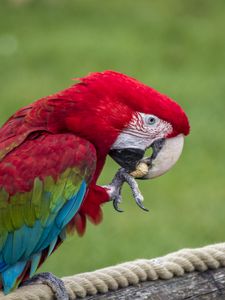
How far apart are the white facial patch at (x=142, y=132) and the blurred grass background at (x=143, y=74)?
6.05 feet

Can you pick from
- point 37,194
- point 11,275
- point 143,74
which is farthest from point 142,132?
point 143,74

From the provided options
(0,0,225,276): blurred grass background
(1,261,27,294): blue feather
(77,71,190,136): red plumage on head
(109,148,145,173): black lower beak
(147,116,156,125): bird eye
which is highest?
(77,71,190,136): red plumage on head

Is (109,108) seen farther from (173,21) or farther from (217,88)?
(173,21)

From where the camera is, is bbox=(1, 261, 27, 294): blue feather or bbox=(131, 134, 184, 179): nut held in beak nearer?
bbox=(1, 261, 27, 294): blue feather

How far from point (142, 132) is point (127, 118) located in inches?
1.9

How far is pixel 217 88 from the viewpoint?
237 inches

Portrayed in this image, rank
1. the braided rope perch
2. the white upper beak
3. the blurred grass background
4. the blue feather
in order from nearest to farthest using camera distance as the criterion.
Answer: the braided rope perch, the blue feather, the white upper beak, the blurred grass background

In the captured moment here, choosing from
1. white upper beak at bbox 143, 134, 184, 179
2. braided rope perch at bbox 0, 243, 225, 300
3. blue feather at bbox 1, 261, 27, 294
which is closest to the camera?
braided rope perch at bbox 0, 243, 225, 300

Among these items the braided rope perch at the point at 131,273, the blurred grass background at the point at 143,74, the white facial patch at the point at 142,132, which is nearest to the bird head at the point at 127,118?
the white facial patch at the point at 142,132

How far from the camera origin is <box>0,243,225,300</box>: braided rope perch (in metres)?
1.97

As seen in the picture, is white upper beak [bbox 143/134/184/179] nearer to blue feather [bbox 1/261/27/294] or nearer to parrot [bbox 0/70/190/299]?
parrot [bbox 0/70/190/299]

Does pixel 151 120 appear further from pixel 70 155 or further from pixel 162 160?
pixel 70 155

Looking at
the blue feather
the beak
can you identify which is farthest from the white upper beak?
→ the blue feather

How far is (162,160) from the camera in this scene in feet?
7.32
